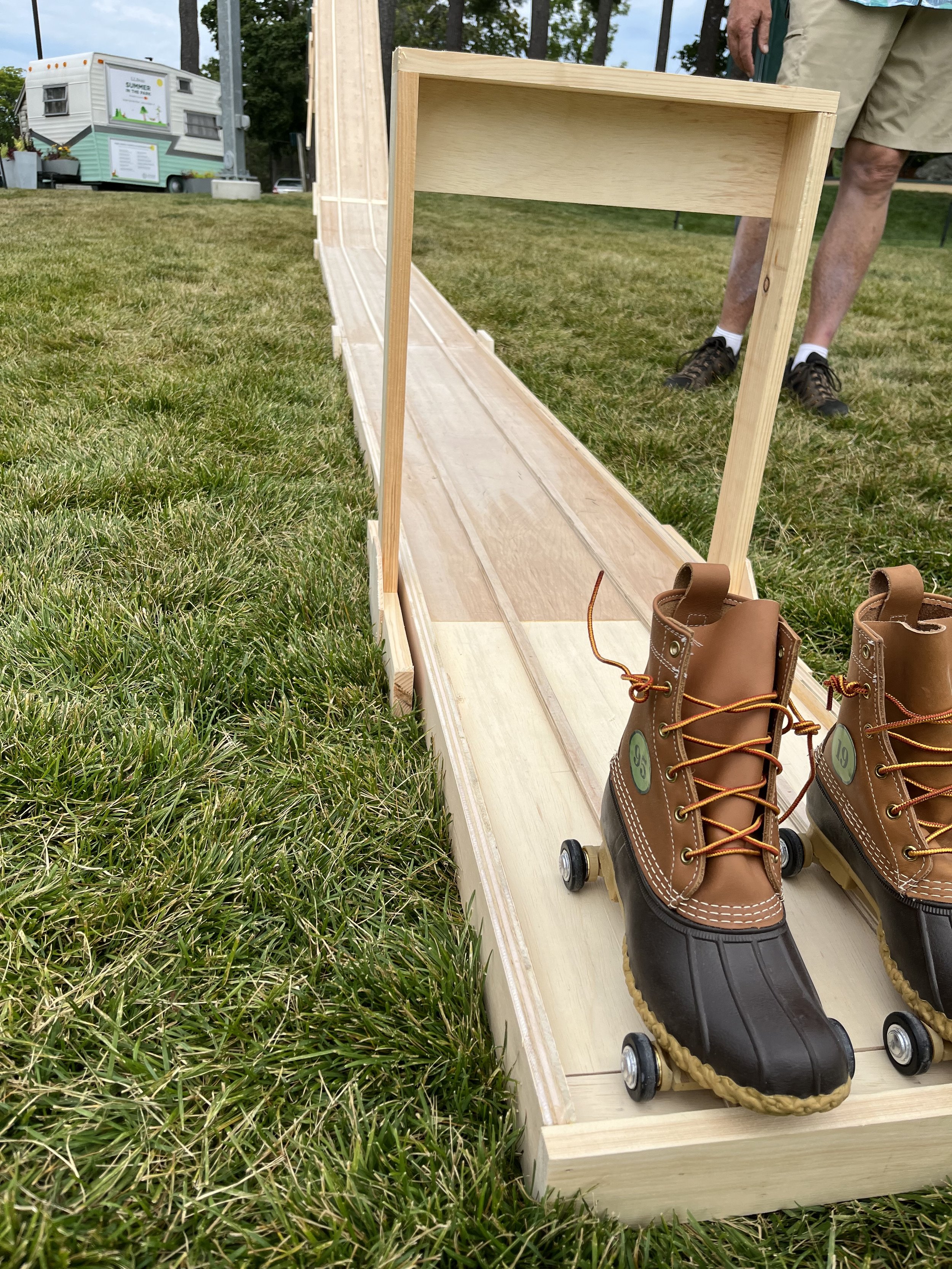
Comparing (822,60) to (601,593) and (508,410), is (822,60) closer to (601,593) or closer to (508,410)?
(508,410)

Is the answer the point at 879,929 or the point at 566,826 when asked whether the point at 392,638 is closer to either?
the point at 566,826

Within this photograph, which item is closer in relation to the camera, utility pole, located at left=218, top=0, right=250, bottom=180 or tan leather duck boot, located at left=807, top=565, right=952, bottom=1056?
tan leather duck boot, located at left=807, top=565, right=952, bottom=1056

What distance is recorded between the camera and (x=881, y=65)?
255 cm

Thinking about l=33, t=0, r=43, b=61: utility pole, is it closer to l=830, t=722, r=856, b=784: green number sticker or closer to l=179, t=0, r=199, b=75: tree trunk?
l=179, t=0, r=199, b=75: tree trunk

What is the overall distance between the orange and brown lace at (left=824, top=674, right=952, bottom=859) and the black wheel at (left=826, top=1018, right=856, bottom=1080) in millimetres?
201

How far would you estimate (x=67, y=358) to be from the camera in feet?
10.4

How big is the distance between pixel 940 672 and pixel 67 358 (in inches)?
122

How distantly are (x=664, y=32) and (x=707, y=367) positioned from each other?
1963 cm

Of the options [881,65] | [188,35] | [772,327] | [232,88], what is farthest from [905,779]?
[188,35]

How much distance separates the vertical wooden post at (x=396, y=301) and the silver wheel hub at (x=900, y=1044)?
1007 mm

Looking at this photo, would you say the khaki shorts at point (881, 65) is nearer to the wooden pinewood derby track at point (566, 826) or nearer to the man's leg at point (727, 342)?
the man's leg at point (727, 342)

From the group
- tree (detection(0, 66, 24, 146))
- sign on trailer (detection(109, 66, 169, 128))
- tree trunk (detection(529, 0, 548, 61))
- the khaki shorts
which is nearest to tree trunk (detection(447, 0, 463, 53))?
tree trunk (detection(529, 0, 548, 61))

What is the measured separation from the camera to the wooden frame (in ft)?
3.80

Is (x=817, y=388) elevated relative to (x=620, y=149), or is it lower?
lower
